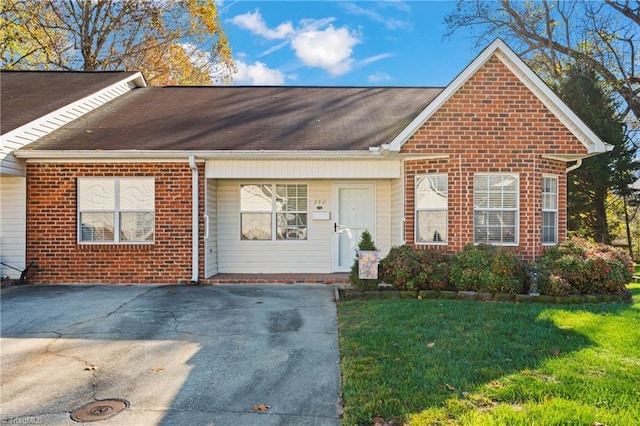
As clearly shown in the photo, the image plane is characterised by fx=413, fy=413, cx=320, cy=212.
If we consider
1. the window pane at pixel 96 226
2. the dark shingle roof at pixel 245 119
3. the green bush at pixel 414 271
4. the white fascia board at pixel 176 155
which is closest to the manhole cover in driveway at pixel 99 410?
the green bush at pixel 414 271

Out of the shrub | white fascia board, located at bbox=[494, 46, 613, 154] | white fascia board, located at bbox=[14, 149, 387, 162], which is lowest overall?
the shrub

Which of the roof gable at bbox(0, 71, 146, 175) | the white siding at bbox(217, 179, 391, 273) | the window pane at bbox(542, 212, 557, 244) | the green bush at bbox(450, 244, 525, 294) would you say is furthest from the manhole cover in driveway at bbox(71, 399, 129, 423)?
the window pane at bbox(542, 212, 557, 244)

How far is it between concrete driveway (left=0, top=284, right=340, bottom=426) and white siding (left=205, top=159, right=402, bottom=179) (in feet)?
9.49

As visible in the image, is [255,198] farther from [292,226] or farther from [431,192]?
[431,192]

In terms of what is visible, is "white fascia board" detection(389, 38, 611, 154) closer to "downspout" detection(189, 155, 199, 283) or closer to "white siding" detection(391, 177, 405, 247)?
"white siding" detection(391, 177, 405, 247)

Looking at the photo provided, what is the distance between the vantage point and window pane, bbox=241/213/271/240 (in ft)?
35.1

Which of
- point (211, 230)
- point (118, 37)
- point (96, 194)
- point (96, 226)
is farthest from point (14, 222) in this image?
point (118, 37)

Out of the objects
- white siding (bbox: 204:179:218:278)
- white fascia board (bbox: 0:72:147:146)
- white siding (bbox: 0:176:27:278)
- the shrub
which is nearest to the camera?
the shrub

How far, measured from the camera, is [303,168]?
9.50 meters

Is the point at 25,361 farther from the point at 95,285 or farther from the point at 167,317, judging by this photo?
the point at 95,285

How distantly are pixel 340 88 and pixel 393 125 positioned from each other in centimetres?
454

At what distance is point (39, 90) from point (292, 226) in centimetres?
875

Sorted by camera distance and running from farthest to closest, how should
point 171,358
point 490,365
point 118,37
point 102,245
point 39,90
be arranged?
point 118,37 → point 39,90 → point 102,245 → point 171,358 → point 490,365

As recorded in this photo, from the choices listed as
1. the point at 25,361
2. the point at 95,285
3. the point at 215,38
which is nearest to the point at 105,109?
the point at 95,285
